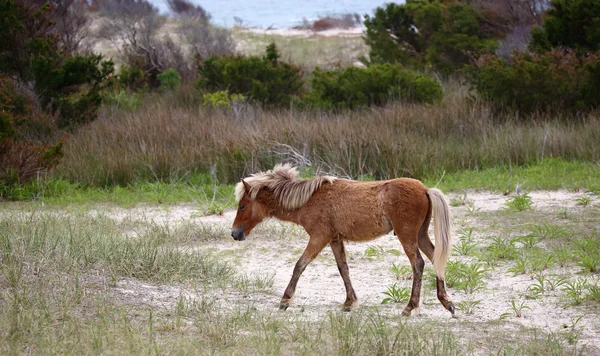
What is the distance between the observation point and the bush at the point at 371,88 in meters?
17.3

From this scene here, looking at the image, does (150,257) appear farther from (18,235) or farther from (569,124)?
(569,124)

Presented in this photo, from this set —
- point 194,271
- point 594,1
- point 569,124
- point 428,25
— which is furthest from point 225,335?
point 428,25

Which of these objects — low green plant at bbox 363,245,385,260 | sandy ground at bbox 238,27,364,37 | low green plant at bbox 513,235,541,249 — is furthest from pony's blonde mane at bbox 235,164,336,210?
sandy ground at bbox 238,27,364,37

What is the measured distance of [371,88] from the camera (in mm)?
17844

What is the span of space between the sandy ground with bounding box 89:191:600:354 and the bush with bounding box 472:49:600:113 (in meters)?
5.07

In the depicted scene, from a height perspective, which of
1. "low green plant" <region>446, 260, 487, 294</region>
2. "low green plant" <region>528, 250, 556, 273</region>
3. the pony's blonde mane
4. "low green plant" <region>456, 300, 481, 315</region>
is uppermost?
the pony's blonde mane

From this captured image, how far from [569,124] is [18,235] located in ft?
33.4

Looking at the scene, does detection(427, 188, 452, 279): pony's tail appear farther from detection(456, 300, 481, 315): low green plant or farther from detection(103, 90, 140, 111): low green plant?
detection(103, 90, 140, 111): low green plant

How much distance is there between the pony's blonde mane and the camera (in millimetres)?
6684

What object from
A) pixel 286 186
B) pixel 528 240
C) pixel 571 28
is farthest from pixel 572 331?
pixel 571 28

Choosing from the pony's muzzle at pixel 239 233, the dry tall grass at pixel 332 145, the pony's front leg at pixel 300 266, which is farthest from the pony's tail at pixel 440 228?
the dry tall grass at pixel 332 145

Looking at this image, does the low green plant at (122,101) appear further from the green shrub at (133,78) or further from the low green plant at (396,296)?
the low green plant at (396,296)

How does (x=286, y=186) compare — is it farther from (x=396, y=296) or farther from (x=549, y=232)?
(x=549, y=232)

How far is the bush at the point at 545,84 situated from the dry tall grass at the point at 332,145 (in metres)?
0.58
